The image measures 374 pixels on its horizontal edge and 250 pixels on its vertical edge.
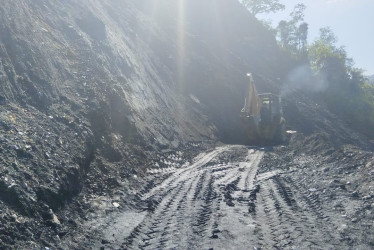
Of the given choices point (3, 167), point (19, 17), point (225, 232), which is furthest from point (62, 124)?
point (225, 232)

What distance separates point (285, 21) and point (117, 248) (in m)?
65.9

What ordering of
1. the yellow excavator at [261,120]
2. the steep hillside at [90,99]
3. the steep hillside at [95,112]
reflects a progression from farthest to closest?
the yellow excavator at [261,120] < the steep hillside at [90,99] < the steep hillside at [95,112]

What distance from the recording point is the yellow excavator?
2355 cm

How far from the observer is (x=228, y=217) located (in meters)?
8.09

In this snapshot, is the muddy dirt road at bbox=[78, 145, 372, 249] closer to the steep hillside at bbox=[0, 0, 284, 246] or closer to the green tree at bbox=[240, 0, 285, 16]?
the steep hillside at bbox=[0, 0, 284, 246]

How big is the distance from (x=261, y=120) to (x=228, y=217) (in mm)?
16043

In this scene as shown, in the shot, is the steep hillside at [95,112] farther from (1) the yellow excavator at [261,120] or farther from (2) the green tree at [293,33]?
(2) the green tree at [293,33]

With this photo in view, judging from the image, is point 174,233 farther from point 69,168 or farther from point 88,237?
point 69,168

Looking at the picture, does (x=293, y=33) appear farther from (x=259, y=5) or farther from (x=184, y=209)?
(x=184, y=209)

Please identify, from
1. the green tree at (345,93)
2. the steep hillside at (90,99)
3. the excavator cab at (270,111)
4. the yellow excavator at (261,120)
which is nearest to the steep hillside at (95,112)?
the steep hillside at (90,99)

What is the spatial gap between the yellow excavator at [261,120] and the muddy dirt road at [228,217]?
11256 mm

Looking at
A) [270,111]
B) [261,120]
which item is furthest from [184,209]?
[270,111]

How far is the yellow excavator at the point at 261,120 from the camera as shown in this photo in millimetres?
23547

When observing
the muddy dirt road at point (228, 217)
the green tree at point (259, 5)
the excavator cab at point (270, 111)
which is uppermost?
the green tree at point (259, 5)
